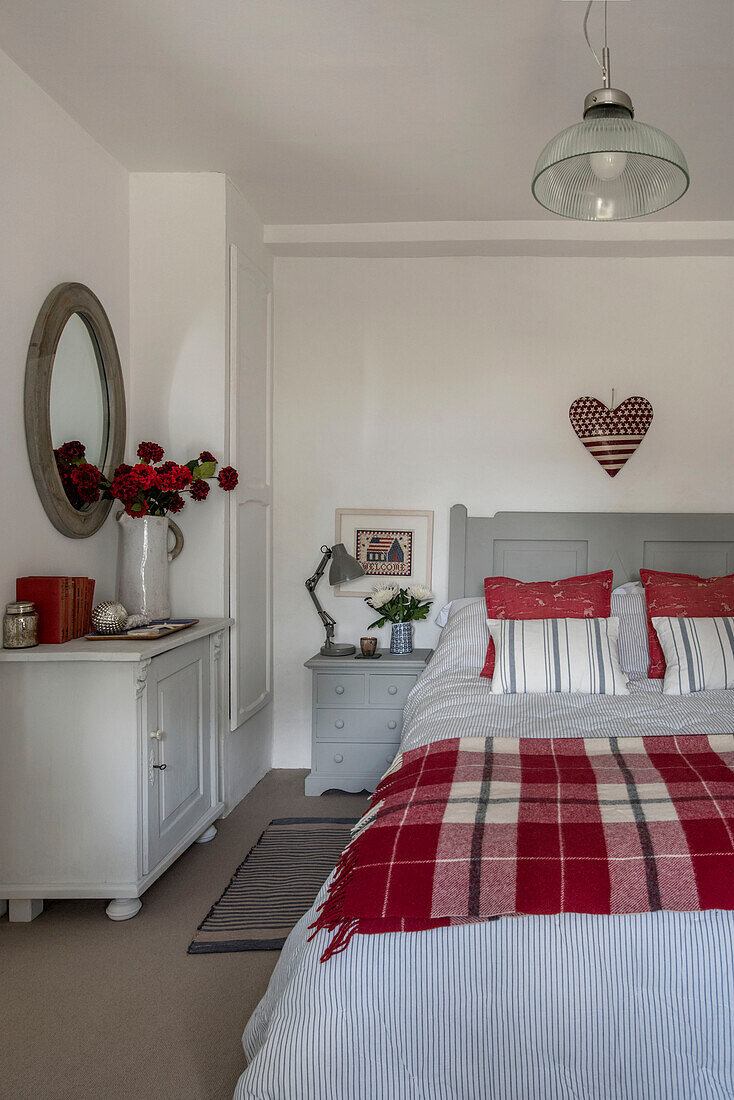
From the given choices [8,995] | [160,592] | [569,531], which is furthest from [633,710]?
[8,995]

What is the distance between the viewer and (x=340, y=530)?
13.0ft

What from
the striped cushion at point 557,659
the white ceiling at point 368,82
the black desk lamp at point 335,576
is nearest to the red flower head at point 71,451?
the white ceiling at point 368,82

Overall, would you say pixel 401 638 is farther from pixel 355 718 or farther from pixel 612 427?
pixel 612 427

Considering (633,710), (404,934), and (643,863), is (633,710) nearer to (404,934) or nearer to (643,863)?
(643,863)

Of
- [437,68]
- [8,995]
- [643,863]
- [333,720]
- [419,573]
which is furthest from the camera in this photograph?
[419,573]

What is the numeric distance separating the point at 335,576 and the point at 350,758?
802mm

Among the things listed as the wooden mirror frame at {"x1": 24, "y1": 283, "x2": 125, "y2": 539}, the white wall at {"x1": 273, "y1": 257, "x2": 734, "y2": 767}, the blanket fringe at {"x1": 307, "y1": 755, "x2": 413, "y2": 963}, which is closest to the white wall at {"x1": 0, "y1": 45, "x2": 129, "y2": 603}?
the wooden mirror frame at {"x1": 24, "y1": 283, "x2": 125, "y2": 539}

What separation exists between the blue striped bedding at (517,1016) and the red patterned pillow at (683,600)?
1789 mm

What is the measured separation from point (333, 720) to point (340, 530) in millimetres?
917

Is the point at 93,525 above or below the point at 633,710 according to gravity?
above

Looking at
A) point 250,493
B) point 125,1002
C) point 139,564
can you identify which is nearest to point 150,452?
point 139,564

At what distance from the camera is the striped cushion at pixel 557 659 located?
282 centimetres

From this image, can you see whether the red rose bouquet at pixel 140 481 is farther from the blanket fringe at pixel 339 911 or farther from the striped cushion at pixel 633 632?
the striped cushion at pixel 633 632

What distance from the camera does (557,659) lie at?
2869mm
